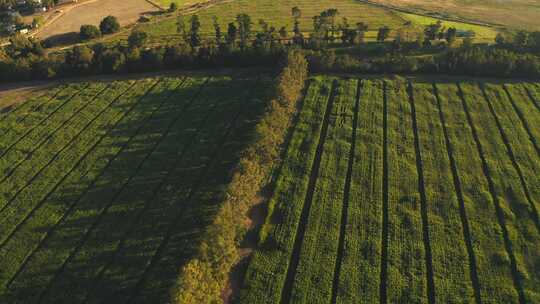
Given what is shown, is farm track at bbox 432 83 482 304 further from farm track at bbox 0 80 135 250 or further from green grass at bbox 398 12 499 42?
farm track at bbox 0 80 135 250

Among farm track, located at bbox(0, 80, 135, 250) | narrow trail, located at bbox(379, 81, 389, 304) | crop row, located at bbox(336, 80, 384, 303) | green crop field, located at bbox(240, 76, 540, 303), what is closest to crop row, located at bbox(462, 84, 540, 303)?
green crop field, located at bbox(240, 76, 540, 303)

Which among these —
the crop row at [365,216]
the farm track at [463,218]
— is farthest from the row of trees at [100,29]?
the farm track at [463,218]

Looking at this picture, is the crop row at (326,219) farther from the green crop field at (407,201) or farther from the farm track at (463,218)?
the farm track at (463,218)

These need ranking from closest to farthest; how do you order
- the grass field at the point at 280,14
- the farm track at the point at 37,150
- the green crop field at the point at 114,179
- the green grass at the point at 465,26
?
the green crop field at the point at 114,179
the farm track at the point at 37,150
the green grass at the point at 465,26
the grass field at the point at 280,14

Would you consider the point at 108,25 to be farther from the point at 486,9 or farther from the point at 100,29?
A: the point at 486,9

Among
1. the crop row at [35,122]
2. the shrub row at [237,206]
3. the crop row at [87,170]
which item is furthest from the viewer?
the crop row at [35,122]

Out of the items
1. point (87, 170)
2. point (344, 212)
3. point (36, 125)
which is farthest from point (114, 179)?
point (344, 212)
